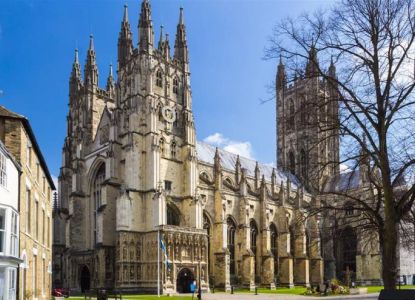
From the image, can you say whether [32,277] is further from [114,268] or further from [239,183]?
[239,183]

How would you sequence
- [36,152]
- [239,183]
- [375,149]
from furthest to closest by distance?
[239,183], [36,152], [375,149]

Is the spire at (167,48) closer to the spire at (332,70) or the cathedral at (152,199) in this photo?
the cathedral at (152,199)

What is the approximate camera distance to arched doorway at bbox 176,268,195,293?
55.7 meters

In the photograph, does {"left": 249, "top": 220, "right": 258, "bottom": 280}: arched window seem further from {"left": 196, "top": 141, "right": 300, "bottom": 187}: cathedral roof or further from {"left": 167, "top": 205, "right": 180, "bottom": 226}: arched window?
{"left": 167, "top": 205, "right": 180, "bottom": 226}: arched window

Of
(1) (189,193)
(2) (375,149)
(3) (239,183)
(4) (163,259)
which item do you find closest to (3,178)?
(2) (375,149)

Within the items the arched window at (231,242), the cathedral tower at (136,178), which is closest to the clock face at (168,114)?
the cathedral tower at (136,178)

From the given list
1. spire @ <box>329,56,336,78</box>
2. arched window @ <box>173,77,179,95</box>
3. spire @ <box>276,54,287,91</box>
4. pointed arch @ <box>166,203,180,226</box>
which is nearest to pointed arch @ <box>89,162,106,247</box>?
pointed arch @ <box>166,203,180,226</box>

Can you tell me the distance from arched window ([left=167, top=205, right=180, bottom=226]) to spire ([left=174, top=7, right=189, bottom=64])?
64.0 ft

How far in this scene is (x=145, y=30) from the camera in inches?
2360

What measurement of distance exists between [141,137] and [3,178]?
36983mm

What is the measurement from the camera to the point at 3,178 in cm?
2011

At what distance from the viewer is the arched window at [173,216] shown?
58.4 m

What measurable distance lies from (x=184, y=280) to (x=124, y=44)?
29.8 m

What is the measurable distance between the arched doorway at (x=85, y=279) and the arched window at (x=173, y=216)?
11.7 metres
